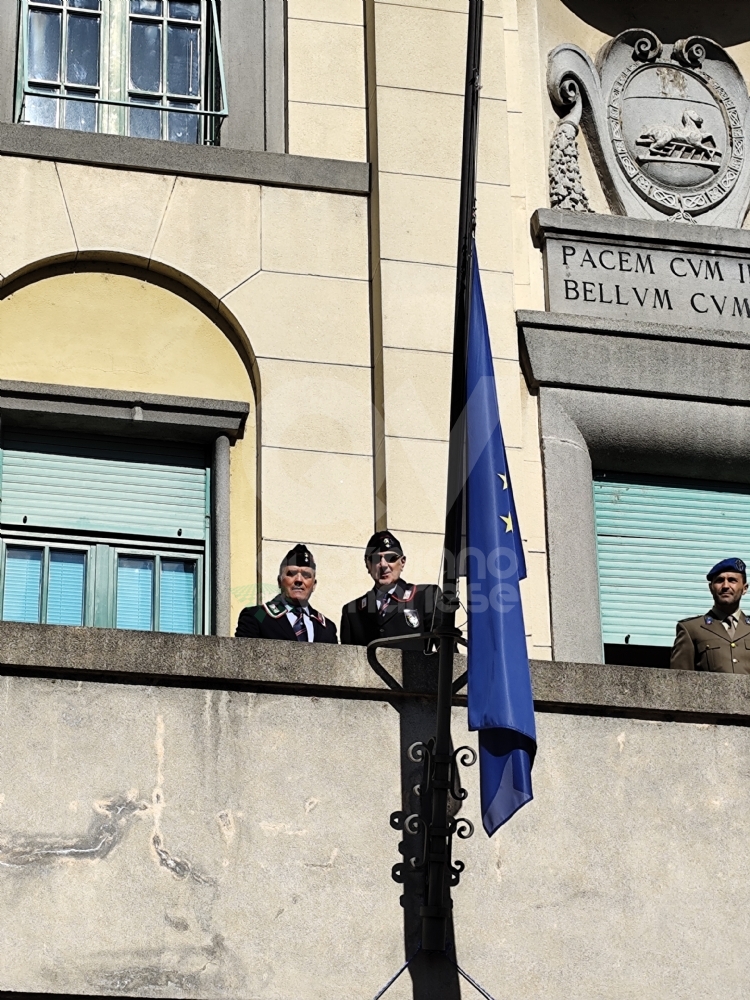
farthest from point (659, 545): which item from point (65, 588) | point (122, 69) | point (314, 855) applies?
point (122, 69)

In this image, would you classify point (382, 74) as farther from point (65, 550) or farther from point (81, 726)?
point (81, 726)

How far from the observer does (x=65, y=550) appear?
14.5 m

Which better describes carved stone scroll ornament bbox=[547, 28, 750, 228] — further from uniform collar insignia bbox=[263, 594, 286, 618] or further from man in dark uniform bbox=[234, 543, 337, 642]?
uniform collar insignia bbox=[263, 594, 286, 618]

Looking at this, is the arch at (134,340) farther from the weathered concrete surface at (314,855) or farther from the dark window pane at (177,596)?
the weathered concrete surface at (314,855)

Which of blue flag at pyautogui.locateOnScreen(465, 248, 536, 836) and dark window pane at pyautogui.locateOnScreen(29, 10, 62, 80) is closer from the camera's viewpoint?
blue flag at pyautogui.locateOnScreen(465, 248, 536, 836)

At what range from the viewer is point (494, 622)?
35.8 ft

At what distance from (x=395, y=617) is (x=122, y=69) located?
591 cm

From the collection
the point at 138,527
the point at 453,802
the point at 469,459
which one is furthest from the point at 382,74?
the point at 453,802

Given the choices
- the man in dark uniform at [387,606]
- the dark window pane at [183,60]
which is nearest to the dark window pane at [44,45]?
the dark window pane at [183,60]

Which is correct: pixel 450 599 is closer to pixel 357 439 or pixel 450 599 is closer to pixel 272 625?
pixel 272 625

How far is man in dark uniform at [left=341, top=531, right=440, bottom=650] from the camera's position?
Result: 39.5 ft

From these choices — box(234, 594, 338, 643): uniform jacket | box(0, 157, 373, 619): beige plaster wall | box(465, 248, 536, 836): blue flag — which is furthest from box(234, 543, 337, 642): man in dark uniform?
box(0, 157, 373, 619): beige plaster wall

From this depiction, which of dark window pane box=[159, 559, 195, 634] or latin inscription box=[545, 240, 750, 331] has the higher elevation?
latin inscription box=[545, 240, 750, 331]

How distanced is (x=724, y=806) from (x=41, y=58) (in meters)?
7.91
